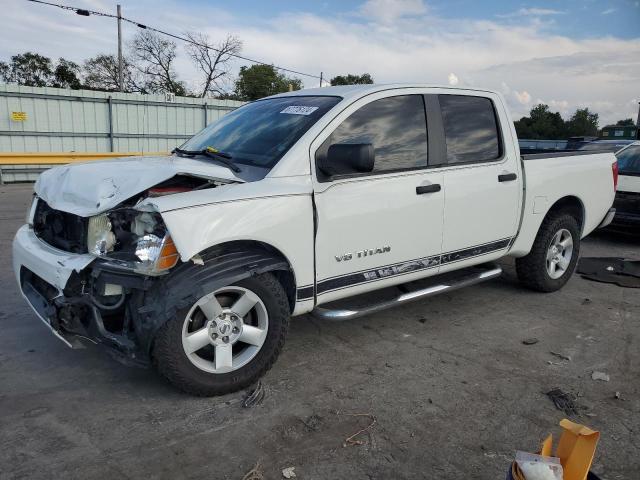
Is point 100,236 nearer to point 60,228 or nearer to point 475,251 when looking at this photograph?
point 60,228

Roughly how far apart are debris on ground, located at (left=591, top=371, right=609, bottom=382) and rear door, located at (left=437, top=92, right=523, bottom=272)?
1284mm

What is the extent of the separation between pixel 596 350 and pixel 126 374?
3.41 metres

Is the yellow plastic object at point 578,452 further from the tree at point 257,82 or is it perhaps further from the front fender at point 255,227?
the tree at point 257,82

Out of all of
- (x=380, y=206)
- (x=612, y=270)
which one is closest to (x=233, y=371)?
(x=380, y=206)

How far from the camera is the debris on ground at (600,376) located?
140 inches

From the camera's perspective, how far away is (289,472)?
253cm

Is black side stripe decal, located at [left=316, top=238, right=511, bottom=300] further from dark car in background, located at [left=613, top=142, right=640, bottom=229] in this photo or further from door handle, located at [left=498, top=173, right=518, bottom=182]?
dark car in background, located at [left=613, top=142, right=640, bottom=229]

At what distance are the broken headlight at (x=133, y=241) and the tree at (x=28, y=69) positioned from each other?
46.6m

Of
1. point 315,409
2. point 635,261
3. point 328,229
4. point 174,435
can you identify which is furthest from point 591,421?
point 635,261

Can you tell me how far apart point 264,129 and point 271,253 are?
1.09 meters

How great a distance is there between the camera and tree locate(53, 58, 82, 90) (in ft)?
140

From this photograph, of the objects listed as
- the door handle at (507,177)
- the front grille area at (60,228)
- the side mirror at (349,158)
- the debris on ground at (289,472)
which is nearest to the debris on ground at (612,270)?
the door handle at (507,177)

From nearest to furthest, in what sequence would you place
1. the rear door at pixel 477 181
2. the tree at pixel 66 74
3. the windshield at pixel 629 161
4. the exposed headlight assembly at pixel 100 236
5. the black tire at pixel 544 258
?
the exposed headlight assembly at pixel 100 236 → the rear door at pixel 477 181 → the black tire at pixel 544 258 → the windshield at pixel 629 161 → the tree at pixel 66 74

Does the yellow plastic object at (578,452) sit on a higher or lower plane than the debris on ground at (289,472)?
higher
